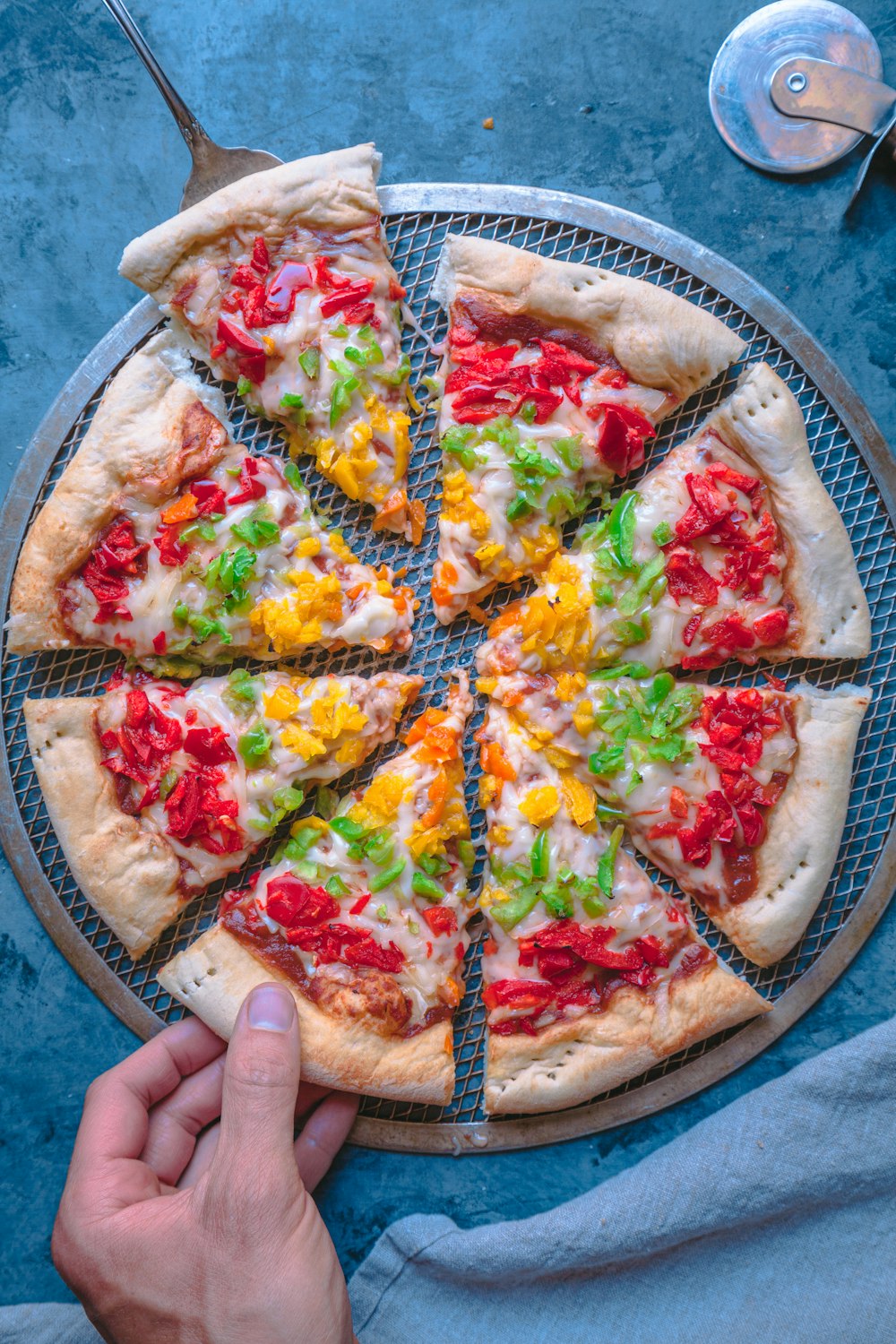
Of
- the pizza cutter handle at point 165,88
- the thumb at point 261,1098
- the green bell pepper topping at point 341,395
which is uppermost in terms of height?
the pizza cutter handle at point 165,88

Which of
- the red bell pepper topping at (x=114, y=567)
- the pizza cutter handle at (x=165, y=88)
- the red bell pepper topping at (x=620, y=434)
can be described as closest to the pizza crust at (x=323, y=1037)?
the red bell pepper topping at (x=114, y=567)

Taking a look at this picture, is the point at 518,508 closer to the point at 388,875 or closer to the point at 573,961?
the point at 388,875

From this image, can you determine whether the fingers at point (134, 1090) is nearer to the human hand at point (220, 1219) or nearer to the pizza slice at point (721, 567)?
the human hand at point (220, 1219)

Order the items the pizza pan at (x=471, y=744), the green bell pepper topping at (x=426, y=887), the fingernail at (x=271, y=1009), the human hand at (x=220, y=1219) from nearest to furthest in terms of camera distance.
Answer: the human hand at (x=220, y=1219) → the fingernail at (x=271, y=1009) → the green bell pepper topping at (x=426, y=887) → the pizza pan at (x=471, y=744)

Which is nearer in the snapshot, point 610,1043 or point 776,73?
point 610,1043

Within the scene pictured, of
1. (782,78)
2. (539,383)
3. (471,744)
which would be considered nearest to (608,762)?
(471,744)

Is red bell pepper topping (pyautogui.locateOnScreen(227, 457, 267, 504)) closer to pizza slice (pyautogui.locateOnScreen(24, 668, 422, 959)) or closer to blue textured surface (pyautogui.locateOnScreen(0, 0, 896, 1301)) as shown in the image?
pizza slice (pyautogui.locateOnScreen(24, 668, 422, 959))
